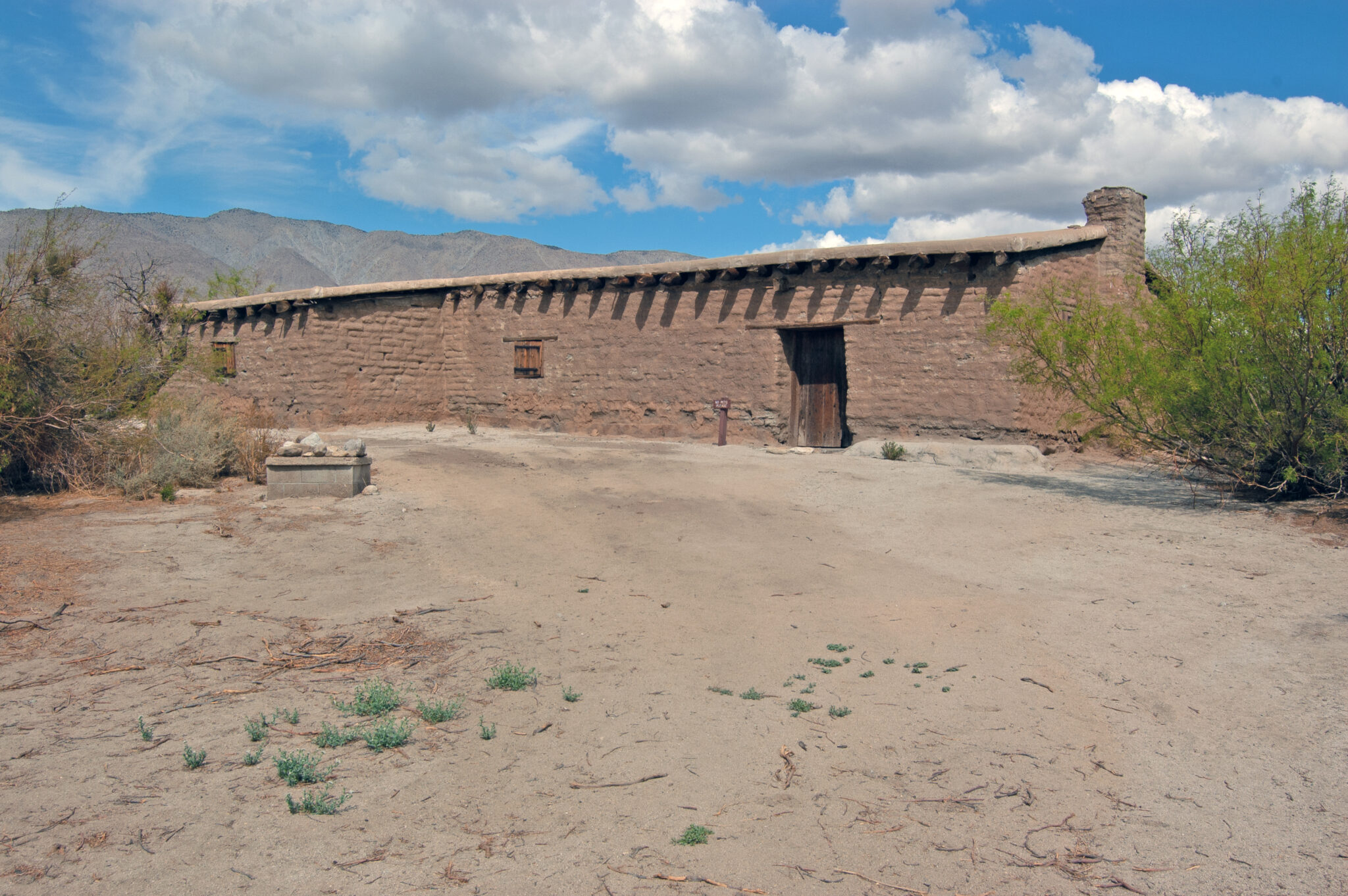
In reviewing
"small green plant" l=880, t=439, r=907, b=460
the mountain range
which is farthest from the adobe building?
the mountain range

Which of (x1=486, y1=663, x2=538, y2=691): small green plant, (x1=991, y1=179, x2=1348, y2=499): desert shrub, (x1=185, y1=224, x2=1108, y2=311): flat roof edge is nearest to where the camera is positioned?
(x1=486, y1=663, x2=538, y2=691): small green plant

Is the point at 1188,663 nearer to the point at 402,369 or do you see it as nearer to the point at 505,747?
the point at 505,747

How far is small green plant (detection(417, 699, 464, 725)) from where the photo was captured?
346cm

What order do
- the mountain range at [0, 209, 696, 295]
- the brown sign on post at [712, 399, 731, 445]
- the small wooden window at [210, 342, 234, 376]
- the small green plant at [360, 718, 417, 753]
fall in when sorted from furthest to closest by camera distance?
the mountain range at [0, 209, 696, 295] → the small wooden window at [210, 342, 234, 376] → the brown sign on post at [712, 399, 731, 445] → the small green plant at [360, 718, 417, 753]

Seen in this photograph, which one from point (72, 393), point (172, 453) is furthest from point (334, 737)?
point (72, 393)

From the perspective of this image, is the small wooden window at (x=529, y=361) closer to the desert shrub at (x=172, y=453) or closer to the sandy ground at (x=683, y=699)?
the desert shrub at (x=172, y=453)

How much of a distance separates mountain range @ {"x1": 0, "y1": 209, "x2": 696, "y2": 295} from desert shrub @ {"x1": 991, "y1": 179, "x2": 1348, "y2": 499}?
76.1 meters

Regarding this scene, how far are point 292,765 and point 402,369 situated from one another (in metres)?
13.5

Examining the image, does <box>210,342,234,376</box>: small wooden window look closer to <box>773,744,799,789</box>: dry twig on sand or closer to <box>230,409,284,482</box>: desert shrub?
<box>230,409,284,482</box>: desert shrub

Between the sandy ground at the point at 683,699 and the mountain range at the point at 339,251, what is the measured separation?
78.2 meters

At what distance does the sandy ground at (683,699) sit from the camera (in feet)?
8.19

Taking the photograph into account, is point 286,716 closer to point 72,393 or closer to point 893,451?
point 72,393

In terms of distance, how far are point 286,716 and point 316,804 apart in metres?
0.84

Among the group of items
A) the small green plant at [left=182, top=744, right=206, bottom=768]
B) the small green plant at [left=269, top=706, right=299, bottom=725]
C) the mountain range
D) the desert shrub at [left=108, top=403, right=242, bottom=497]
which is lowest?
Answer: the small green plant at [left=269, top=706, right=299, bottom=725]
